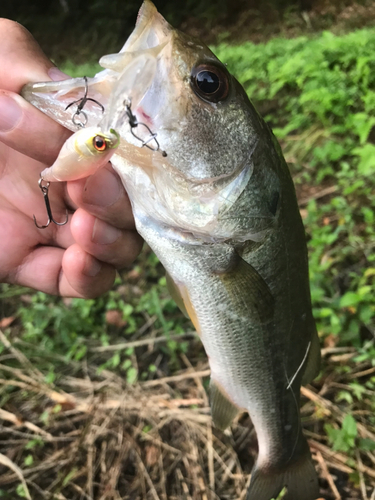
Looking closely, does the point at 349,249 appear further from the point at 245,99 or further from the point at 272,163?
the point at 245,99

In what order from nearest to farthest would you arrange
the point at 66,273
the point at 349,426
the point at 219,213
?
the point at 219,213 → the point at 66,273 → the point at 349,426

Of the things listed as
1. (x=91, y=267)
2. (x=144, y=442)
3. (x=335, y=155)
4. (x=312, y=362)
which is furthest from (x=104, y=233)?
(x=335, y=155)

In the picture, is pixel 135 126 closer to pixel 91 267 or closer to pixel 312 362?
pixel 91 267

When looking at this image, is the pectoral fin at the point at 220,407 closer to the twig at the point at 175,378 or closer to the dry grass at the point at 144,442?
the dry grass at the point at 144,442

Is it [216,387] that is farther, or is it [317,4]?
[317,4]

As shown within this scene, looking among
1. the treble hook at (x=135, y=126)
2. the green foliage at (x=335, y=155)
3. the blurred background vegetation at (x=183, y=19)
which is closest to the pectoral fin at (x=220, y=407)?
the green foliage at (x=335, y=155)

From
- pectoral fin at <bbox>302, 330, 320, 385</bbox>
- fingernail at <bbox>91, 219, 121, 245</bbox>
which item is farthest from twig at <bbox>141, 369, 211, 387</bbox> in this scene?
fingernail at <bbox>91, 219, 121, 245</bbox>

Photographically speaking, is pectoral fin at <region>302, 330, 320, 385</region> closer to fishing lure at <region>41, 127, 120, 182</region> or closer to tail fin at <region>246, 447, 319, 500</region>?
tail fin at <region>246, 447, 319, 500</region>

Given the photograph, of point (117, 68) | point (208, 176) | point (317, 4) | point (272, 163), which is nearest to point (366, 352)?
point (272, 163)
